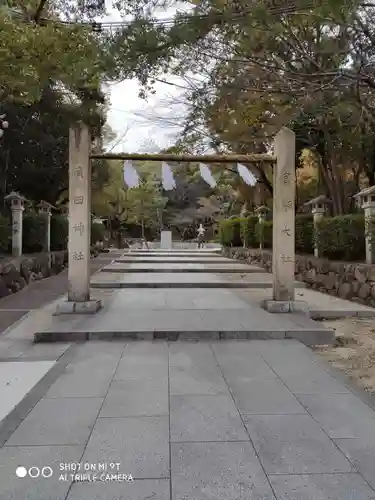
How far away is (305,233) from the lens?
11.7 meters

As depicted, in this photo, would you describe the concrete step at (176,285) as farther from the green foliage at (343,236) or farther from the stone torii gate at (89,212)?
the stone torii gate at (89,212)

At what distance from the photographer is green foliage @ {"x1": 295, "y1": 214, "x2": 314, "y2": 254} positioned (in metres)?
11.5

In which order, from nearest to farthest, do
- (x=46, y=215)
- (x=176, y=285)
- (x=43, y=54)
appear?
1. (x=43, y=54)
2. (x=176, y=285)
3. (x=46, y=215)

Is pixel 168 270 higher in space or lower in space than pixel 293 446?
higher

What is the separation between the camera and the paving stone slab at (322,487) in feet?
6.71

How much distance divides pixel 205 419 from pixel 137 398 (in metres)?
0.65

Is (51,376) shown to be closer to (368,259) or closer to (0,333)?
(0,333)

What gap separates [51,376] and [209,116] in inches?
358

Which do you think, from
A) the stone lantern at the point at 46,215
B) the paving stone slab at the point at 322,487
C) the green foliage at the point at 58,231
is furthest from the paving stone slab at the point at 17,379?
the green foliage at the point at 58,231

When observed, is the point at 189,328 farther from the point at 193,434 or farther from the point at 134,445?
the point at 134,445

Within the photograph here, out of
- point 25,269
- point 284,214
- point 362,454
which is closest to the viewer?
point 362,454

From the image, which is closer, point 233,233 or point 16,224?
point 16,224

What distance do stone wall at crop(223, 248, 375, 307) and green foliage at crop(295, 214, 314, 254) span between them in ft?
1.32

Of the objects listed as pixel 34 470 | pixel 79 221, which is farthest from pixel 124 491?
pixel 79 221
